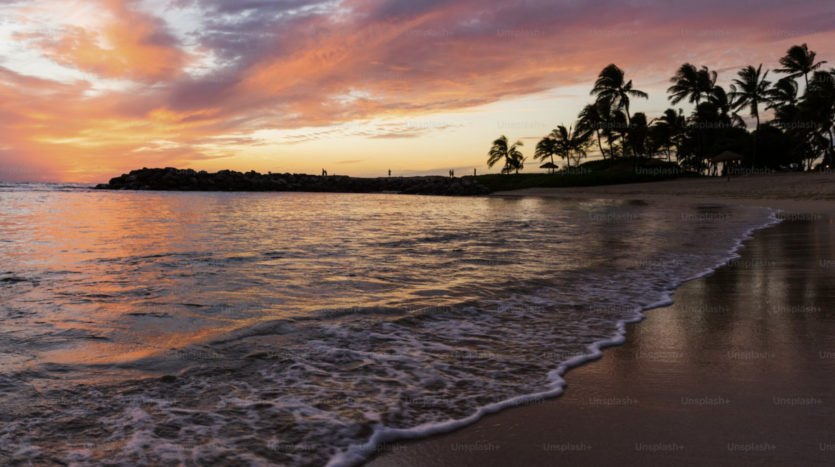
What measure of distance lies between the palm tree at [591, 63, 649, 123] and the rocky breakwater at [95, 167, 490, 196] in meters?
15.5

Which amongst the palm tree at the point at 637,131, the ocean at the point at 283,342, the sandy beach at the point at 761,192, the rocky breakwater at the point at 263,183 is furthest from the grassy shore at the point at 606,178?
the ocean at the point at 283,342

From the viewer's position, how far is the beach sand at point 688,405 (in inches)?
80.7

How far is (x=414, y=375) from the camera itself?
3.06 m

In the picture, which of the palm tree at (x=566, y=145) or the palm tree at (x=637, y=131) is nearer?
the palm tree at (x=637, y=131)

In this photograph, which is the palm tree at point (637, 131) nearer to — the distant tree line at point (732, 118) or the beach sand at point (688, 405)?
the distant tree line at point (732, 118)

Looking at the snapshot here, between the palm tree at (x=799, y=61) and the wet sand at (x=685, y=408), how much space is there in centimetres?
5165

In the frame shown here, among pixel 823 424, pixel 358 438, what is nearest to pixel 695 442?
pixel 823 424

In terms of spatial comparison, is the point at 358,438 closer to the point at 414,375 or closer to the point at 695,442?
the point at 414,375

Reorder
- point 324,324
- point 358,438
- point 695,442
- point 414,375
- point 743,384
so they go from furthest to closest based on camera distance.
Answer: point 324,324
point 414,375
point 743,384
point 358,438
point 695,442

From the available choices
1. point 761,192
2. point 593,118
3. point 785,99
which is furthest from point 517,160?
point 761,192

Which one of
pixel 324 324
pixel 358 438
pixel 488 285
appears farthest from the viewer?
pixel 488 285

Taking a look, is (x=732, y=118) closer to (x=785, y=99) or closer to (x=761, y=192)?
(x=785, y=99)

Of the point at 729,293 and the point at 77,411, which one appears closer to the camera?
the point at 77,411

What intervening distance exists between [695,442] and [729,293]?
11.7 feet
